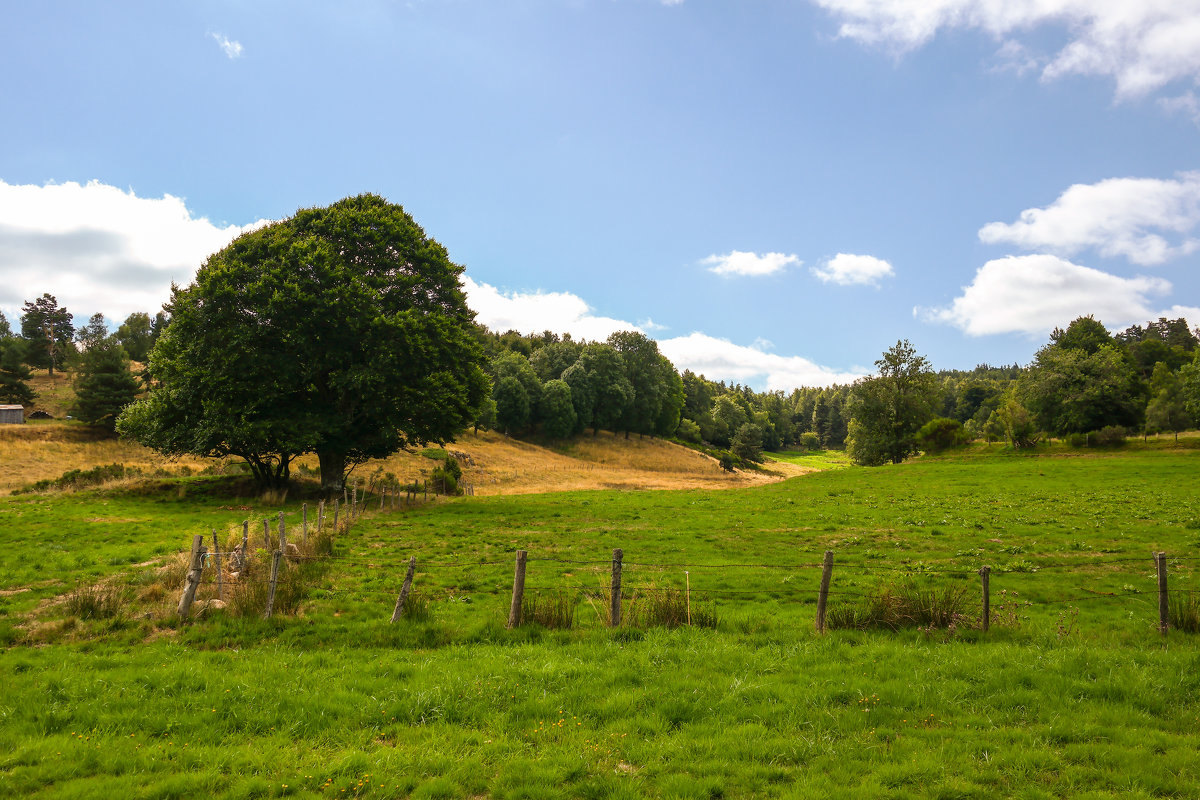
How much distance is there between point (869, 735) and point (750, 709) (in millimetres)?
1566

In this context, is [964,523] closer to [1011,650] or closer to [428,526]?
[1011,650]

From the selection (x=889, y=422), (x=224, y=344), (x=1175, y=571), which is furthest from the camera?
(x=889, y=422)

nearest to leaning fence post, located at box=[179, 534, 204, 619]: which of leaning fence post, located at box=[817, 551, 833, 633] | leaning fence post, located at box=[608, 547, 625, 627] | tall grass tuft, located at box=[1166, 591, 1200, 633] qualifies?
leaning fence post, located at box=[608, 547, 625, 627]

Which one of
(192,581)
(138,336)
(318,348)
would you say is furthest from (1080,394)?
(138,336)

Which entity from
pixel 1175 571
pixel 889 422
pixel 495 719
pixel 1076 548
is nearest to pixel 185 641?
pixel 495 719

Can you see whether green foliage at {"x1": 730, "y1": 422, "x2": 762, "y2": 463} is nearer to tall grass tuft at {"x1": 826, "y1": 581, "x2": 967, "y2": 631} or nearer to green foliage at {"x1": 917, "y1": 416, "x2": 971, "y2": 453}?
green foliage at {"x1": 917, "y1": 416, "x2": 971, "y2": 453}

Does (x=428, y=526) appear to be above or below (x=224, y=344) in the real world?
below

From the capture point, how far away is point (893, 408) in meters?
71.1

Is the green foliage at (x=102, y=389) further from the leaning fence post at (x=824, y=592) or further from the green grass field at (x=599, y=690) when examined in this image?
the leaning fence post at (x=824, y=592)

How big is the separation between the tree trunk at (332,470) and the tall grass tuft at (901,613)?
33498 millimetres

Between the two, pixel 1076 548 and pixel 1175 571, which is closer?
pixel 1175 571

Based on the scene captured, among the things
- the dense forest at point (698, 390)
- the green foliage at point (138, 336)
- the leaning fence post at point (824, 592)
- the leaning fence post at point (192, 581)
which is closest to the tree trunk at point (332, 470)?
the dense forest at point (698, 390)

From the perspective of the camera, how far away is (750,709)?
8.46 metres

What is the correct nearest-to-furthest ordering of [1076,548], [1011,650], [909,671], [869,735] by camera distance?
1. [869,735]
2. [909,671]
3. [1011,650]
4. [1076,548]
